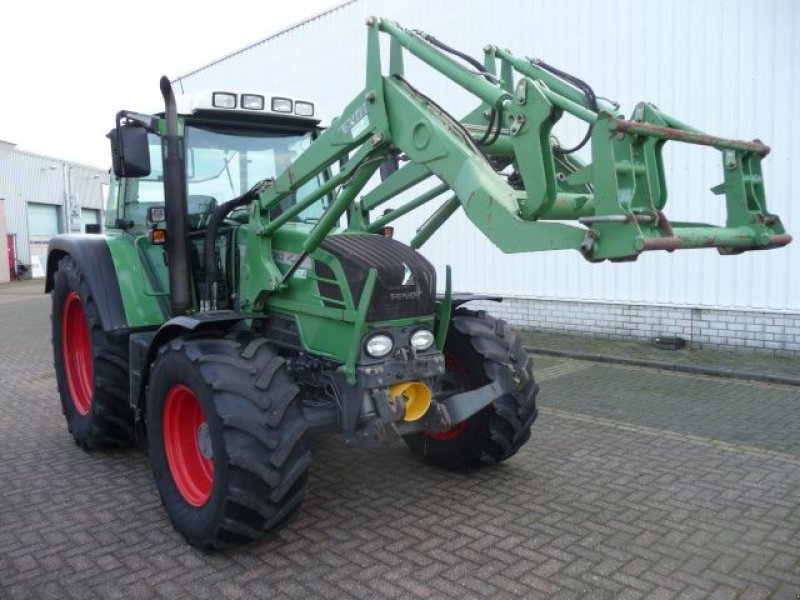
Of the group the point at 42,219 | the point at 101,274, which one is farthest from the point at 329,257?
the point at 42,219

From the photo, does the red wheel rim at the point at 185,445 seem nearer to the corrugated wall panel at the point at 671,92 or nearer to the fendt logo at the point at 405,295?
the fendt logo at the point at 405,295

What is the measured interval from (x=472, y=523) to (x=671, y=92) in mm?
6555

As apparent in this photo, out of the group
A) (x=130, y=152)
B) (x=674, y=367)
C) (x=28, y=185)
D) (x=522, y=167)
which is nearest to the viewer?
(x=522, y=167)

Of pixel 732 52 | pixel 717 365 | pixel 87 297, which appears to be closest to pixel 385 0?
pixel 732 52

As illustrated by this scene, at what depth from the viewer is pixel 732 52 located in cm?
806

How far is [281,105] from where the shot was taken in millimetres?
4738

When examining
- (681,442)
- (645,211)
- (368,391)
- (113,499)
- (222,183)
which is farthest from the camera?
(681,442)

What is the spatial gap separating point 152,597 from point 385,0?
10128 millimetres

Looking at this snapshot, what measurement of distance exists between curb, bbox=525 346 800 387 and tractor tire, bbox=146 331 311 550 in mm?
5542

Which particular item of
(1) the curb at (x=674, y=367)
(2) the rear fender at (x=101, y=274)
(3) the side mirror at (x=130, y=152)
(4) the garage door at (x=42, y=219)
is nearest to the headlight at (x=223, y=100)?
(3) the side mirror at (x=130, y=152)

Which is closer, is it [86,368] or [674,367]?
[86,368]

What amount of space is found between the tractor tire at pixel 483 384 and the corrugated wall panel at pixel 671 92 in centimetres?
473

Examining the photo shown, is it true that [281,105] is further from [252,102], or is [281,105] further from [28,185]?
[28,185]

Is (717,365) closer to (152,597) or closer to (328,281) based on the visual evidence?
(328,281)
